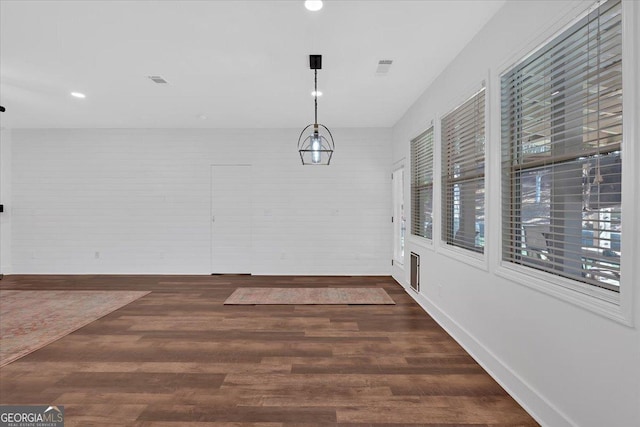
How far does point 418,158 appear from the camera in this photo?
5.02m

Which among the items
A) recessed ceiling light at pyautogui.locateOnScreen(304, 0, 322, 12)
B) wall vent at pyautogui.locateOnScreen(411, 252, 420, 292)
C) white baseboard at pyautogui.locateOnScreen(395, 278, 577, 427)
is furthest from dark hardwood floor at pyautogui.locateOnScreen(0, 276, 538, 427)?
recessed ceiling light at pyautogui.locateOnScreen(304, 0, 322, 12)

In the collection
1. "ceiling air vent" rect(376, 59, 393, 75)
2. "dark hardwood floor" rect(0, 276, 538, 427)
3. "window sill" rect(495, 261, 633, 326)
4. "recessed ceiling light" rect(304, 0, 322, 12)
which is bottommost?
"dark hardwood floor" rect(0, 276, 538, 427)

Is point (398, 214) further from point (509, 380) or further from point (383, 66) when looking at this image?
point (509, 380)

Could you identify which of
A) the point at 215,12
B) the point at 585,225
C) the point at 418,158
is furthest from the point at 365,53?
the point at 585,225

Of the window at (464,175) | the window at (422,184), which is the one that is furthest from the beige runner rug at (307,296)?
the window at (464,175)

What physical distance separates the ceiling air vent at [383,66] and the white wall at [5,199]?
7335mm

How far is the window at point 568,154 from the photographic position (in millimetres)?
1626

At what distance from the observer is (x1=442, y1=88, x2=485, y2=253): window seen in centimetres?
304

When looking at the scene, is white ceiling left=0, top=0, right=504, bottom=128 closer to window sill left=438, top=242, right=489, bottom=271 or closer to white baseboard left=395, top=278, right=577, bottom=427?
window sill left=438, top=242, right=489, bottom=271

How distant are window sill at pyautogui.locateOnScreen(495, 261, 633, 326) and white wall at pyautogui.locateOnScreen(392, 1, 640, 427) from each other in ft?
0.12

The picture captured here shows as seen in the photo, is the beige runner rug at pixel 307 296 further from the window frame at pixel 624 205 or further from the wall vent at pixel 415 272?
the window frame at pixel 624 205

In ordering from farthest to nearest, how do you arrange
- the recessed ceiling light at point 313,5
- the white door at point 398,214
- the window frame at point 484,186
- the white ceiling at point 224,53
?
the white door at point 398,214 < the window frame at point 484,186 < the white ceiling at point 224,53 < the recessed ceiling light at point 313,5

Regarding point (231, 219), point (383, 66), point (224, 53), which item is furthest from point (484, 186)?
point (231, 219)

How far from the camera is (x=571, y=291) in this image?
1842 mm
